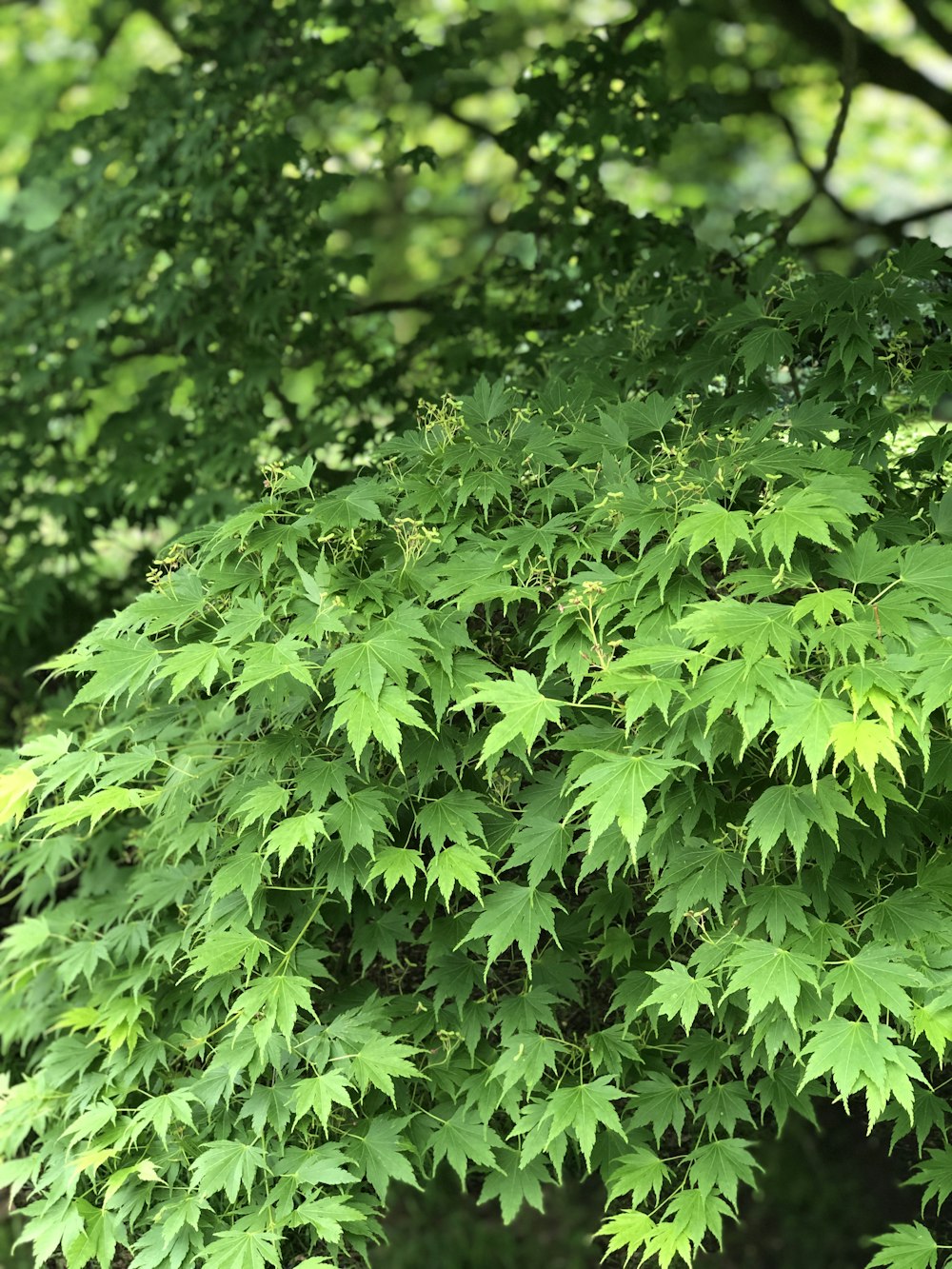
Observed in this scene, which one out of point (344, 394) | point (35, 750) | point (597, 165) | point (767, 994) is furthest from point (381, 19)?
point (767, 994)

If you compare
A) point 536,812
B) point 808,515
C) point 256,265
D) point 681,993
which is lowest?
point 681,993

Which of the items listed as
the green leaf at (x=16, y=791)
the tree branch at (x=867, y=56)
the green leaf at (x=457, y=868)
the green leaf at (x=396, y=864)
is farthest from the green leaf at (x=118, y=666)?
the tree branch at (x=867, y=56)

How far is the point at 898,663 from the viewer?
2.19m

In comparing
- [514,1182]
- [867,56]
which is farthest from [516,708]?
[867,56]

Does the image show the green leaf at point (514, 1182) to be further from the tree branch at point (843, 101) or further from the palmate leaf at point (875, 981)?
the tree branch at point (843, 101)

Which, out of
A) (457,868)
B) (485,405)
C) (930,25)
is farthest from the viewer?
(930,25)

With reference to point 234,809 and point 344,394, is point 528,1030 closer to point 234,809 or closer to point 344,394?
point 234,809

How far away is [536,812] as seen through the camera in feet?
8.63

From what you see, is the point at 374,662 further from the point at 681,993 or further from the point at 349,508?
the point at 681,993

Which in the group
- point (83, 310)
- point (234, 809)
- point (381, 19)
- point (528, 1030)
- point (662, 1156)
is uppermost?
point (381, 19)

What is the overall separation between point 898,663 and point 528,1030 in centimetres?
123

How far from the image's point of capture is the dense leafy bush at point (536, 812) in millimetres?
2322

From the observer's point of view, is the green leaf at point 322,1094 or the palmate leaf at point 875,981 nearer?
the palmate leaf at point 875,981

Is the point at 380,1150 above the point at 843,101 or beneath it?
beneath
